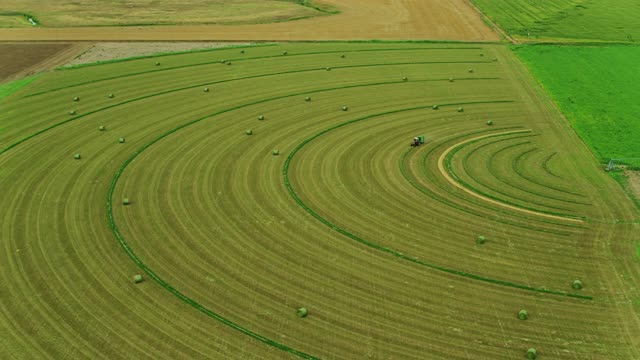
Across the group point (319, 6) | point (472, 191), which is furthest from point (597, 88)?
point (319, 6)

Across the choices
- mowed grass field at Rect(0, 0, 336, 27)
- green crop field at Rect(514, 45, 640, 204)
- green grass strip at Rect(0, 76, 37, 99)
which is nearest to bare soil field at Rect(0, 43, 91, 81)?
green grass strip at Rect(0, 76, 37, 99)

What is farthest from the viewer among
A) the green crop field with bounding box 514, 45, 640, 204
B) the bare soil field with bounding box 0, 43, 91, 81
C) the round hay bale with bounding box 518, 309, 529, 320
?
the bare soil field with bounding box 0, 43, 91, 81

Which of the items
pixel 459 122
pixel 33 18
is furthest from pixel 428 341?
pixel 33 18

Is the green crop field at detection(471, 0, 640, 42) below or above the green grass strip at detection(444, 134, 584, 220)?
above

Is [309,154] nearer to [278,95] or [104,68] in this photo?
[278,95]

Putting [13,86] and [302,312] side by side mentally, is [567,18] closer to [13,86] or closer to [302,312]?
[302,312]

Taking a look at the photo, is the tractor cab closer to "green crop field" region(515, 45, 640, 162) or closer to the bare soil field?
"green crop field" region(515, 45, 640, 162)
